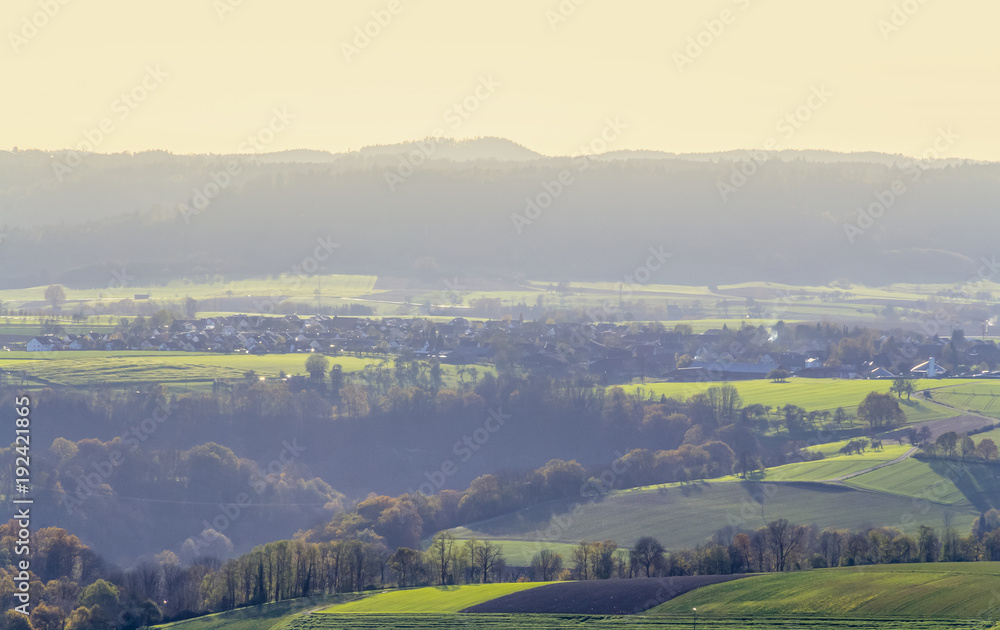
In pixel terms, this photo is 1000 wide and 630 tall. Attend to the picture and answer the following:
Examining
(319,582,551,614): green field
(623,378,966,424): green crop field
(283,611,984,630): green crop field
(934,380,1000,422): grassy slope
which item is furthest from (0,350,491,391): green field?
(283,611,984,630): green crop field

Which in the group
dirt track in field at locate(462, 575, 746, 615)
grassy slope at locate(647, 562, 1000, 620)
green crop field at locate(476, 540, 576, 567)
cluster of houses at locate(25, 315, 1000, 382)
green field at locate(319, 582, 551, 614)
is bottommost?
green crop field at locate(476, 540, 576, 567)

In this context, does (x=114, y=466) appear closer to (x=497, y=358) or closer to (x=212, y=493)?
(x=212, y=493)

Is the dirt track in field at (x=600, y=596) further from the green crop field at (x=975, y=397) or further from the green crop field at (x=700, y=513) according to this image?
the green crop field at (x=975, y=397)

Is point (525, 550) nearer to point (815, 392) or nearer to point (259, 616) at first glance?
point (259, 616)

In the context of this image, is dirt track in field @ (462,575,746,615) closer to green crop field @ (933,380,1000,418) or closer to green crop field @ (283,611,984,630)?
green crop field @ (283,611,984,630)

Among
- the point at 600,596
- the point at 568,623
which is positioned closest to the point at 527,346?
the point at 600,596

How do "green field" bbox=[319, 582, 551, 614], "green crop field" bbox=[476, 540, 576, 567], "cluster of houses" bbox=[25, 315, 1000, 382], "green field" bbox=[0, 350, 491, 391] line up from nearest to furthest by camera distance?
"green field" bbox=[319, 582, 551, 614] < "green crop field" bbox=[476, 540, 576, 567] < "green field" bbox=[0, 350, 491, 391] < "cluster of houses" bbox=[25, 315, 1000, 382]
